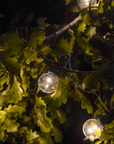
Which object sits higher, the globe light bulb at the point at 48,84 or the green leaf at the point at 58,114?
the globe light bulb at the point at 48,84

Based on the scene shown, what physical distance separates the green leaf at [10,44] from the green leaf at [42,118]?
1.23 ft

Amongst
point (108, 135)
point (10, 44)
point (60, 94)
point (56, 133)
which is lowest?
point (56, 133)

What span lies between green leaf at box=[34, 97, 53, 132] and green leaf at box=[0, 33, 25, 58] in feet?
1.23

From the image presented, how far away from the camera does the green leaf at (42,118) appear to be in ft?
2.76

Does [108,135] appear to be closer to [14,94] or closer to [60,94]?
[60,94]

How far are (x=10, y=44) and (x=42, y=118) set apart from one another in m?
0.51

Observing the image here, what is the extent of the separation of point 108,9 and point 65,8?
1.16m

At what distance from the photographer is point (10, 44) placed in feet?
2.15

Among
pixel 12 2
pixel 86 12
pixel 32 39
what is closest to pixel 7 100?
pixel 32 39

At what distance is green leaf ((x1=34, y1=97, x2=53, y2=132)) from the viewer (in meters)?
0.84

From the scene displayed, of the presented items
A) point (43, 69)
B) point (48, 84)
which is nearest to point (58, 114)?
point (48, 84)

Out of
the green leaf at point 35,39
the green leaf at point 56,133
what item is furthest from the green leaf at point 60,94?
the green leaf at point 35,39

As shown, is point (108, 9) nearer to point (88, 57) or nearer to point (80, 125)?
point (88, 57)

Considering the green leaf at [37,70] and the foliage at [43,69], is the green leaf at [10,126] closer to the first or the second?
the foliage at [43,69]
